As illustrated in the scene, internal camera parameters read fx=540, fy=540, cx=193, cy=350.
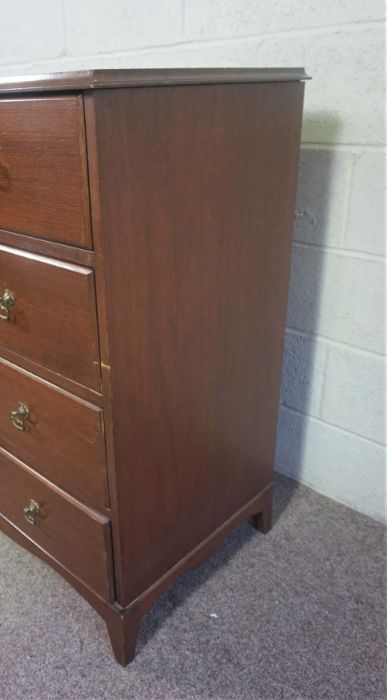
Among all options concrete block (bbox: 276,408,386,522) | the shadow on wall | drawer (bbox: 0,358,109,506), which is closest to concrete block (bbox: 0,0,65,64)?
the shadow on wall

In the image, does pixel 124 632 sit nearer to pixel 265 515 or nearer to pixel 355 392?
pixel 265 515

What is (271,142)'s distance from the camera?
798 millimetres

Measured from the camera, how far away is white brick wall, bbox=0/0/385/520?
939 millimetres

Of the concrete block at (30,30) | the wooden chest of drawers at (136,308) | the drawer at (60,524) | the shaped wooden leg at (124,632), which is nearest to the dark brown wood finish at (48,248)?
the wooden chest of drawers at (136,308)

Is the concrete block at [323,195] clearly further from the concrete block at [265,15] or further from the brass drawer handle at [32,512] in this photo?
the brass drawer handle at [32,512]

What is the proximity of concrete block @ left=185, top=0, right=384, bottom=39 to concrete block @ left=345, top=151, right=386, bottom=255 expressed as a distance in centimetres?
22

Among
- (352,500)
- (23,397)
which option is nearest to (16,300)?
(23,397)

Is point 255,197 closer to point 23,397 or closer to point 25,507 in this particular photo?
point 23,397

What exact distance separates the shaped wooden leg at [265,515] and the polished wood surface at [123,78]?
78 cm

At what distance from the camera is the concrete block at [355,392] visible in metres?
1.09

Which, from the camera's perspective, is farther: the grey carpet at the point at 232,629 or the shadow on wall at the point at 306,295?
the shadow on wall at the point at 306,295

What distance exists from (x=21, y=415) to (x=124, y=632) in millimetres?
379

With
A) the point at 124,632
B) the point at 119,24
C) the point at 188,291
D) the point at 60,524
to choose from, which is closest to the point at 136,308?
the point at 188,291

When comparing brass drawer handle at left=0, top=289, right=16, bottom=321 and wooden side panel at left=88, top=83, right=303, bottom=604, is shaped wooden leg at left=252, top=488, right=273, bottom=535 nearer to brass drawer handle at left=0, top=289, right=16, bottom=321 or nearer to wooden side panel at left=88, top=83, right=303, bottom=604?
wooden side panel at left=88, top=83, right=303, bottom=604
